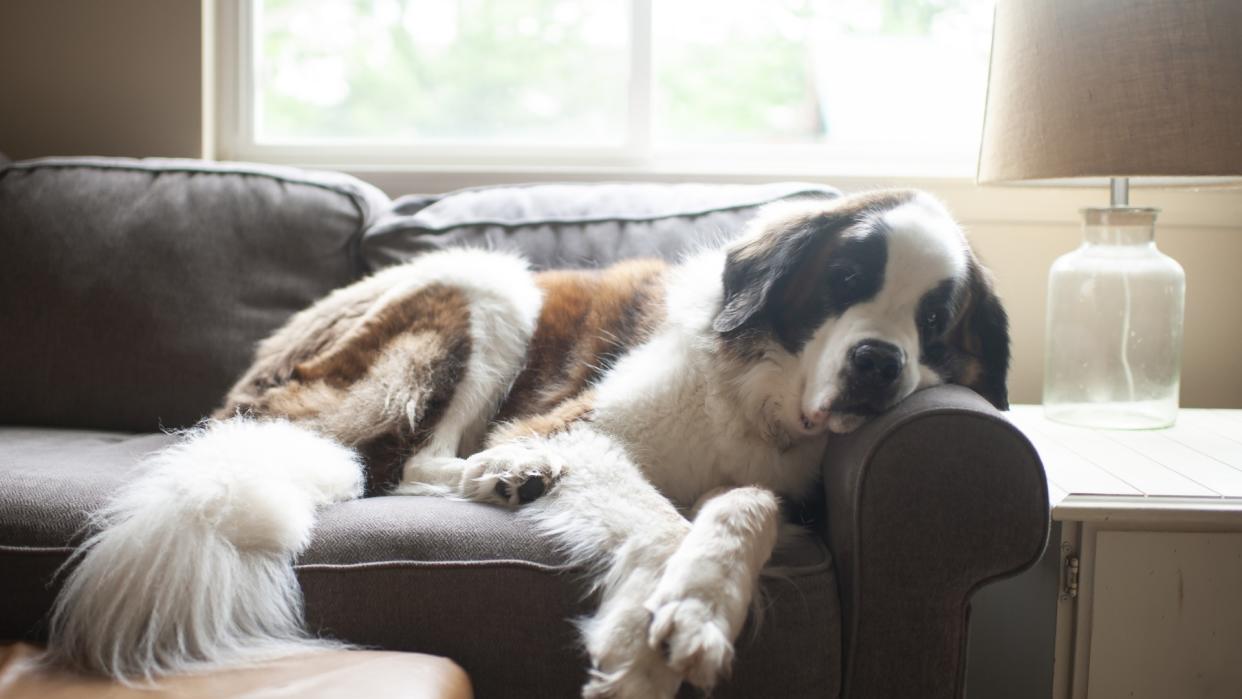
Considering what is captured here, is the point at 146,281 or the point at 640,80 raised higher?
the point at 640,80

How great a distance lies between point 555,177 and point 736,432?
144 centimetres

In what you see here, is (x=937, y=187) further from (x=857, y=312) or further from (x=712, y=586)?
(x=712, y=586)

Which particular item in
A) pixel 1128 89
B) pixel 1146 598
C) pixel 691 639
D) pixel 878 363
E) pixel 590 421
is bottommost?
pixel 1146 598

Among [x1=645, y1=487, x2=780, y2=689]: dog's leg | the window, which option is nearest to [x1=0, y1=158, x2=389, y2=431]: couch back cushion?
the window

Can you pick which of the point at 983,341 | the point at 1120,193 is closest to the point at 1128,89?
the point at 1120,193

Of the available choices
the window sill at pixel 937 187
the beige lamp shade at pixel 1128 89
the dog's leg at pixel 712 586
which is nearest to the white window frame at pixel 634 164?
the window sill at pixel 937 187

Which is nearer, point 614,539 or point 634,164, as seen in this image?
point 614,539

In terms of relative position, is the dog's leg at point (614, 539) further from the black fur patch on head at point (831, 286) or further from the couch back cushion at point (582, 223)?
the couch back cushion at point (582, 223)

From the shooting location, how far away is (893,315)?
166cm

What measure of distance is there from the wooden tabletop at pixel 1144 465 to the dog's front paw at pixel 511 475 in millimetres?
817

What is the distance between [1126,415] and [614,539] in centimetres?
139

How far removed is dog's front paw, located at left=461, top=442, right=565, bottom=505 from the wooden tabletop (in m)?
0.82

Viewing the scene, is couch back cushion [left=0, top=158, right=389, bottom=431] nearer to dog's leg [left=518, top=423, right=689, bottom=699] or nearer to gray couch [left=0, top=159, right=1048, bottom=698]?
gray couch [left=0, top=159, right=1048, bottom=698]

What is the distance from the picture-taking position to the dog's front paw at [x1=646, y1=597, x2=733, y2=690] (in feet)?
4.17
